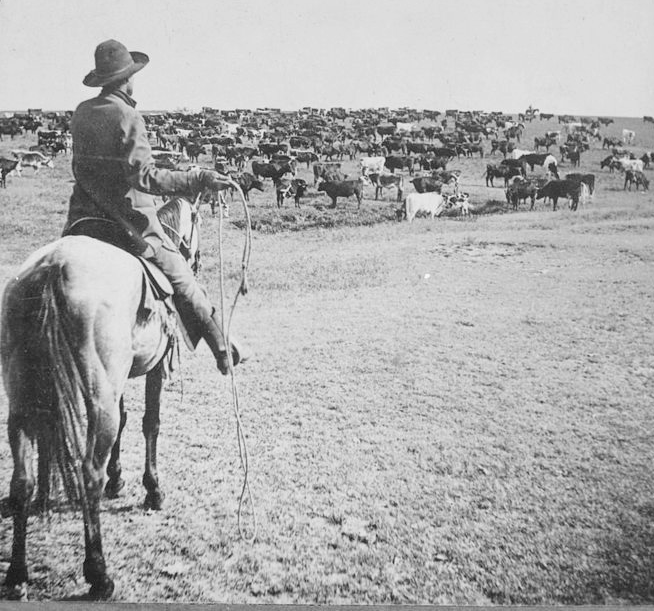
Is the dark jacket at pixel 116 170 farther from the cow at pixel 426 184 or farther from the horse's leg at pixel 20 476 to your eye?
the cow at pixel 426 184

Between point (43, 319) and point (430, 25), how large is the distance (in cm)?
352

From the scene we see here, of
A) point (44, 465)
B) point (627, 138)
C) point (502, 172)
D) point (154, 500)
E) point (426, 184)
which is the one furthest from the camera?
point (502, 172)

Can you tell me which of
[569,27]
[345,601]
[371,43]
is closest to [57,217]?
[371,43]

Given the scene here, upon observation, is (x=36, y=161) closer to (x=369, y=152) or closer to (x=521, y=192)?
(x=521, y=192)

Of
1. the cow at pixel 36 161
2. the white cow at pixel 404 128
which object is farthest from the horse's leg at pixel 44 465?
the white cow at pixel 404 128

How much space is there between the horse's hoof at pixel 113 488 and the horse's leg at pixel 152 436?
16 cm

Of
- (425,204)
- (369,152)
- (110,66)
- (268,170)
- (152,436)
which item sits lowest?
(152,436)

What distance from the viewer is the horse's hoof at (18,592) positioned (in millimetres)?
2697

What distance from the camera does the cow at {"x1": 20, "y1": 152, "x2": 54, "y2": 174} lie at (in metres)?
4.34

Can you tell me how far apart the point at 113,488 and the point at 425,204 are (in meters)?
11.9

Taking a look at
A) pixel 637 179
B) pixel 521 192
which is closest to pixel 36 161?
pixel 637 179

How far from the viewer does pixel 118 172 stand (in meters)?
2.75

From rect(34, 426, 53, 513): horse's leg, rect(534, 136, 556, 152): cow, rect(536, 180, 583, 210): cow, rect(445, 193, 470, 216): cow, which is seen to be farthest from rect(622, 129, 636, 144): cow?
rect(34, 426, 53, 513): horse's leg

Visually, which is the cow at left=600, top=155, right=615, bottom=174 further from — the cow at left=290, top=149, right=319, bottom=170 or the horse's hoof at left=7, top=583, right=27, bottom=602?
the horse's hoof at left=7, top=583, right=27, bottom=602
